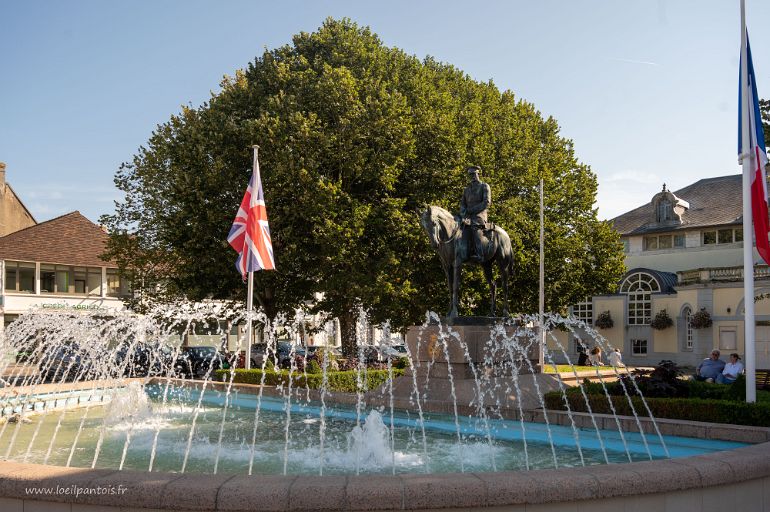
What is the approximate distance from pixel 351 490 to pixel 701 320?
4662cm

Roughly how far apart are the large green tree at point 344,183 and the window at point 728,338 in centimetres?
1889

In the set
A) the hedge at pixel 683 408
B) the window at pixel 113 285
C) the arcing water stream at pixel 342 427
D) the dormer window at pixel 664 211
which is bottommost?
the arcing water stream at pixel 342 427

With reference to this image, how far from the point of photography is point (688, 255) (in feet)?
179

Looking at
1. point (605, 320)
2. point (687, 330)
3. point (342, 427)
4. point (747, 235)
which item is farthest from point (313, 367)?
point (605, 320)

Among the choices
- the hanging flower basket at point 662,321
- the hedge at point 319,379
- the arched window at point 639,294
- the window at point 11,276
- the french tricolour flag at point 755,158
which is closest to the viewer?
the french tricolour flag at point 755,158

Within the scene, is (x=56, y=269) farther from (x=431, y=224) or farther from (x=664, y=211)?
(x=664, y=211)

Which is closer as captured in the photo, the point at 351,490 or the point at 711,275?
the point at 351,490

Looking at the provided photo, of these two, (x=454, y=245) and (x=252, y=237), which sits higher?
(x=252, y=237)

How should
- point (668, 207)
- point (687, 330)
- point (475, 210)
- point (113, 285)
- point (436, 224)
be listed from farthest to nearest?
point (668, 207) < point (113, 285) < point (687, 330) < point (475, 210) < point (436, 224)

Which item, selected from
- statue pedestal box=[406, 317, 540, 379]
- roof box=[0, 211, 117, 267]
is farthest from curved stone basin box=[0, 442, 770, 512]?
roof box=[0, 211, 117, 267]

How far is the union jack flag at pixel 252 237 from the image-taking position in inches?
886

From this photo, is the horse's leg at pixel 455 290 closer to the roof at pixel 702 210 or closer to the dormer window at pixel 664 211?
the roof at pixel 702 210

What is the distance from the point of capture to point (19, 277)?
46.6 meters

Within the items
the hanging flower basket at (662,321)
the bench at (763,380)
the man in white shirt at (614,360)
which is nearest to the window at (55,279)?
the man in white shirt at (614,360)
